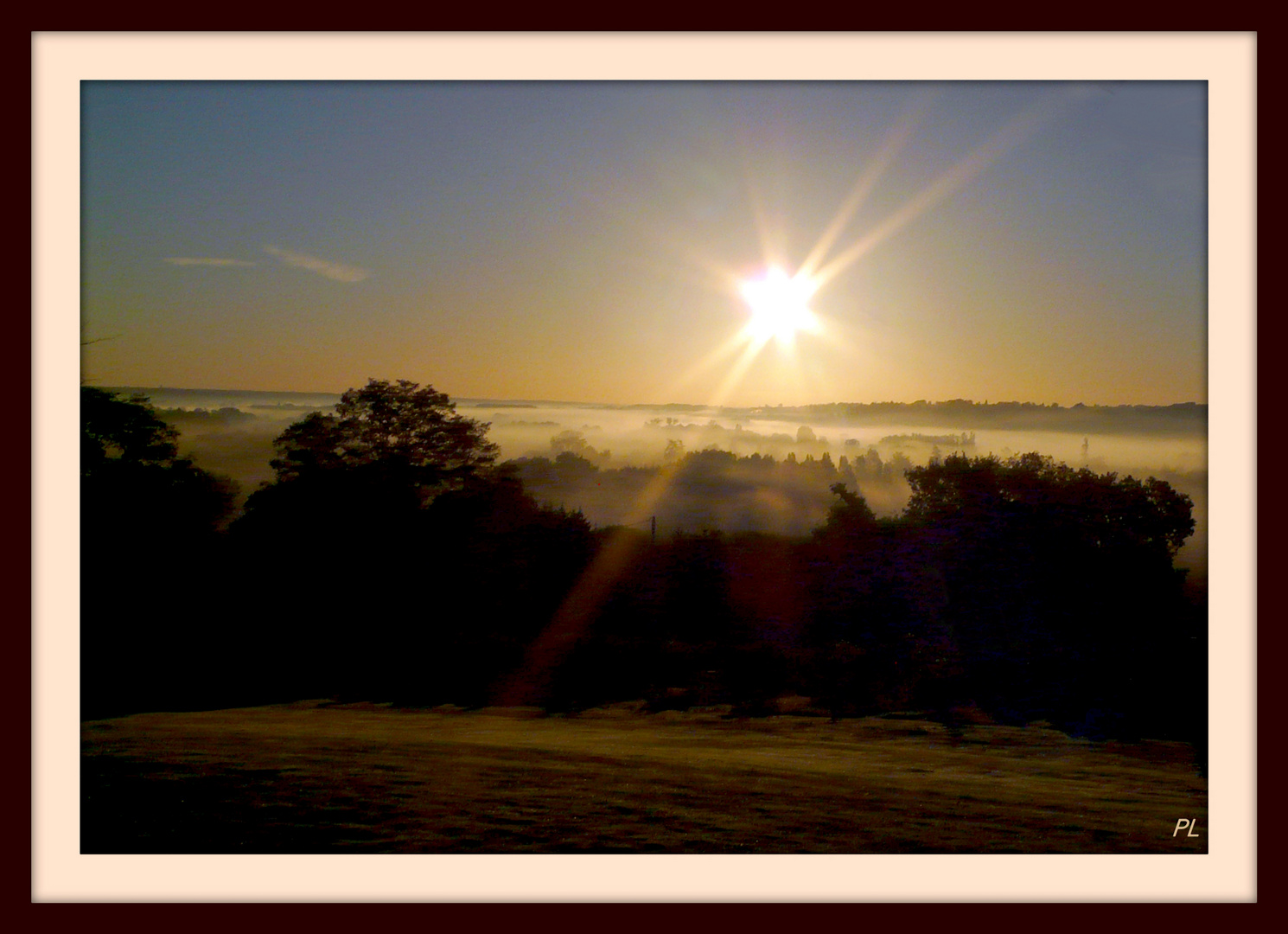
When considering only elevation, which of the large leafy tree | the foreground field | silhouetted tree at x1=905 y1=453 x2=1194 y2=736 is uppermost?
the large leafy tree

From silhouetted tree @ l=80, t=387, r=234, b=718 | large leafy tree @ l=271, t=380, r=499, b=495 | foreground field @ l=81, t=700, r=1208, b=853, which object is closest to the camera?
foreground field @ l=81, t=700, r=1208, b=853

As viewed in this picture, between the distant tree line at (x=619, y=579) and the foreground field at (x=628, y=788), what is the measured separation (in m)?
0.22

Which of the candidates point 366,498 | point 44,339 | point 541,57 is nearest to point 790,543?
point 366,498

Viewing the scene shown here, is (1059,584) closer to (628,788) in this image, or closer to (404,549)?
(628,788)

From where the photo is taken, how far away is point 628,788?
16.7 feet

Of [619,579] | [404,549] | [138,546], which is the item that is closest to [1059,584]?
[619,579]

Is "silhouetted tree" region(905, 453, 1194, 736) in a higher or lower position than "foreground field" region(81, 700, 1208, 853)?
higher

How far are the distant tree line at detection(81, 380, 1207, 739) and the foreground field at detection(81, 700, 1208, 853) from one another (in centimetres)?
22

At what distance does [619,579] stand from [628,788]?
4.30 ft

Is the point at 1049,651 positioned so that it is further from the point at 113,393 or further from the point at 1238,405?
the point at 113,393


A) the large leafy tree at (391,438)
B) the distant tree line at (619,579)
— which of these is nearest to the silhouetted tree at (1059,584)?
the distant tree line at (619,579)

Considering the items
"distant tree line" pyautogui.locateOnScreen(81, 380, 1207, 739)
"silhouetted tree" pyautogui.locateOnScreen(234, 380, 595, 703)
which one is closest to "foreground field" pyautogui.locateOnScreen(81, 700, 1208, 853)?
"distant tree line" pyautogui.locateOnScreen(81, 380, 1207, 739)

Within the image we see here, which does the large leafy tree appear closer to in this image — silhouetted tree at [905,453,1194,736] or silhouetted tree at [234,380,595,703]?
silhouetted tree at [234,380,595,703]

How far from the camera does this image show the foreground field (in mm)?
4836
